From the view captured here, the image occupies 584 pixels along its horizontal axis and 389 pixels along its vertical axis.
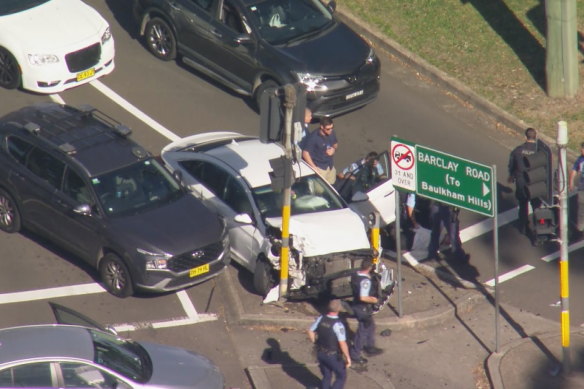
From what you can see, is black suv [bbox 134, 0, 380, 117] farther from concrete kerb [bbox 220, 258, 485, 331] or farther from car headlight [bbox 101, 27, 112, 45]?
concrete kerb [bbox 220, 258, 485, 331]

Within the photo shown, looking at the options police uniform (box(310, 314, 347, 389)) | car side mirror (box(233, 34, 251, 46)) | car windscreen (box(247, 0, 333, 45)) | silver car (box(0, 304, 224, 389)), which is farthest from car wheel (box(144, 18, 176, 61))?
police uniform (box(310, 314, 347, 389))

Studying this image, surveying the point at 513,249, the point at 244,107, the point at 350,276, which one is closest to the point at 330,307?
the point at 350,276

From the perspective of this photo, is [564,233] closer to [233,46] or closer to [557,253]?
[557,253]

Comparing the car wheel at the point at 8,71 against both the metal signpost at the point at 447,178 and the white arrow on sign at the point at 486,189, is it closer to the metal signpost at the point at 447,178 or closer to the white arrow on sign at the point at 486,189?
the metal signpost at the point at 447,178

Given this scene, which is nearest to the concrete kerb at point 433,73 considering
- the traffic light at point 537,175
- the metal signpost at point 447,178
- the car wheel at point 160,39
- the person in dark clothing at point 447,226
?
the car wheel at point 160,39

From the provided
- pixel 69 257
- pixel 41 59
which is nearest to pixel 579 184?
pixel 69 257
